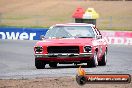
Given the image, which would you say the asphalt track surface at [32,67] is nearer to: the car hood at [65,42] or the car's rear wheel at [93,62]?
the car's rear wheel at [93,62]

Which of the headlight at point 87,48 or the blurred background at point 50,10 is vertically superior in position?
the headlight at point 87,48

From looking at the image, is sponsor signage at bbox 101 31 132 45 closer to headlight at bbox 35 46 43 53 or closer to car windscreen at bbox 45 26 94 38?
car windscreen at bbox 45 26 94 38

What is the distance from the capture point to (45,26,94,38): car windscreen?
18.1 metres

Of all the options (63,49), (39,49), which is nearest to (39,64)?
(39,49)

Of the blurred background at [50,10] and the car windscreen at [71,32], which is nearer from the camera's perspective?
the car windscreen at [71,32]

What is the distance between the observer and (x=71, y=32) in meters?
18.2

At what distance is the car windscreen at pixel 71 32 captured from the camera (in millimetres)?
18078

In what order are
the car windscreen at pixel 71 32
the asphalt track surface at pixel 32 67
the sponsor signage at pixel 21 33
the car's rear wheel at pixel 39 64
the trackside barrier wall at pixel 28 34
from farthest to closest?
the sponsor signage at pixel 21 33
the trackside barrier wall at pixel 28 34
the car windscreen at pixel 71 32
the car's rear wheel at pixel 39 64
the asphalt track surface at pixel 32 67

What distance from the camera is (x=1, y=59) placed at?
22.8 m

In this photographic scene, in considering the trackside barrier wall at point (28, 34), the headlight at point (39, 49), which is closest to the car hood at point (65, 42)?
the headlight at point (39, 49)

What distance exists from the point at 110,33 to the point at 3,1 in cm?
4156

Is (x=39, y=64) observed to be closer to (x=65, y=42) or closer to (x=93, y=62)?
(x=65, y=42)

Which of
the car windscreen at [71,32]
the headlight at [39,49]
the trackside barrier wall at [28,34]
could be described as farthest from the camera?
the trackside barrier wall at [28,34]

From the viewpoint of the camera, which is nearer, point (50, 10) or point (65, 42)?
point (65, 42)
